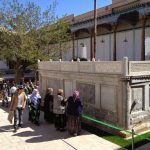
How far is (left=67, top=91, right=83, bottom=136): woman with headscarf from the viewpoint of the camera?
9.59 metres

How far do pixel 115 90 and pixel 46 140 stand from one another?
118 inches

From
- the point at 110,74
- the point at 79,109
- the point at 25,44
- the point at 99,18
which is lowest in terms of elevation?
the point at 79,109

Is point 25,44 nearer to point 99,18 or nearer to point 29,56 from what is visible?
point 29,56

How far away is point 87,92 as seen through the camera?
11.7 meters

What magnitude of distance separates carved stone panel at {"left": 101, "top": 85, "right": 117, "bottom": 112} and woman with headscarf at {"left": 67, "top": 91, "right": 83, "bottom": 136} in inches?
53.1

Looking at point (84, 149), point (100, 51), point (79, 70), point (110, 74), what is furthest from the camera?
point (100, 51)

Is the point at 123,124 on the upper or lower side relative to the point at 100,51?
lower

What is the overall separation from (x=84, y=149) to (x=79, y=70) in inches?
173

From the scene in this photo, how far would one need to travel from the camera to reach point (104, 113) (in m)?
10.8

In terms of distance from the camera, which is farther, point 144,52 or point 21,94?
point 144,52

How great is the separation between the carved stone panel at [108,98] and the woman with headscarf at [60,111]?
1.56 metres

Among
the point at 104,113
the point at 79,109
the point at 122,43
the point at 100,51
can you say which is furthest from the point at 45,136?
the point at 100,51

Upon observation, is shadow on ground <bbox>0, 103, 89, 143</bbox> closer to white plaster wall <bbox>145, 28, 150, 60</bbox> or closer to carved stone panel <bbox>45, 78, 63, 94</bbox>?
carved stone panel <bbox>45, 78, 63, 94</bbox>

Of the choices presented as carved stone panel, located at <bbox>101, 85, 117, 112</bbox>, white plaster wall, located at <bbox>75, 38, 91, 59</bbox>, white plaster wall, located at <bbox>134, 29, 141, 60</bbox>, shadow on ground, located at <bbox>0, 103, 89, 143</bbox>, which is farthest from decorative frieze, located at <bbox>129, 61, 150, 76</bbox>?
white plaster wall, located at <bbox>75, 38, 91, 59</bbox>
